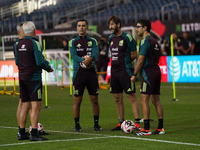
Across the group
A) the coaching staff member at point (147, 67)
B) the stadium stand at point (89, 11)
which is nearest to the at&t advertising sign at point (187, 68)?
the stadium stand at point (89, 11)

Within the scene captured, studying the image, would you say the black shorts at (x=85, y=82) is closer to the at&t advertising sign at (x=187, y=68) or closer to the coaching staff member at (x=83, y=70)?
the coaching staff member at (x=83, y=70)

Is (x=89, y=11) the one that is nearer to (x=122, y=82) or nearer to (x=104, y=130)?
(x=122, y=82)

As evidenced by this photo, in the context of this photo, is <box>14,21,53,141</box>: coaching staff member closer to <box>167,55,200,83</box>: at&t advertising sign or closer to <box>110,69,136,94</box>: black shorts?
<box>110,69,136,94</box>: black shorts

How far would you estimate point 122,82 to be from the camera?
848 centimetres

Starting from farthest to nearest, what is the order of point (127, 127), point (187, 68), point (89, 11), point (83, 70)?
point (89, 11)
point (187, 68)
point (83, 70)
point (127, 127)

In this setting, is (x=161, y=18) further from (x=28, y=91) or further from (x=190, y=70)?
(x=28, y=91)

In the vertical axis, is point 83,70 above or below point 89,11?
below

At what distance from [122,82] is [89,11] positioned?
24.3 meters

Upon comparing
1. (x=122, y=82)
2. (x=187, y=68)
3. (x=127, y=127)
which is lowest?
(x=127, y=127)

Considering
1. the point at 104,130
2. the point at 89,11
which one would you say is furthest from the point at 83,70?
the point at 89,11

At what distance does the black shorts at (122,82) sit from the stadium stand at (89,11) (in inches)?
675

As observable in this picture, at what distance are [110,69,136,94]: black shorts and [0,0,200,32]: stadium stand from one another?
56.3ft

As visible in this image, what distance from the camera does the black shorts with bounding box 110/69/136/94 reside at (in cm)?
841

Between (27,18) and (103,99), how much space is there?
63.9 ft
